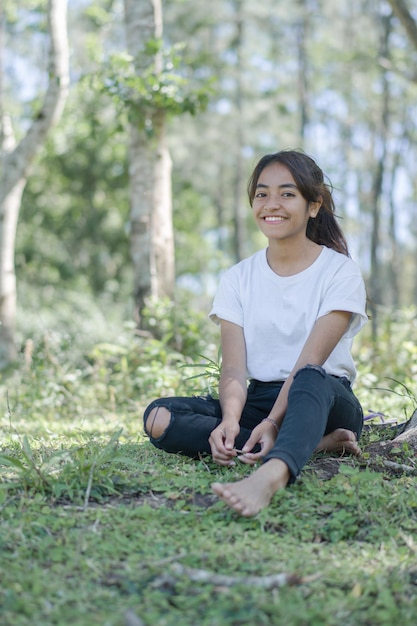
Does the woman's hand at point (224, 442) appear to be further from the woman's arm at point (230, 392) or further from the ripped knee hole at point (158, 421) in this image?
the ripped knee hole at point (158, 421)

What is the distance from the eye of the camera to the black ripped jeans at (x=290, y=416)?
8.82 ft

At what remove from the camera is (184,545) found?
7.68ft

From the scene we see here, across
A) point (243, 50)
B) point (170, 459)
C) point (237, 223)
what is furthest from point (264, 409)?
point (243, 50)

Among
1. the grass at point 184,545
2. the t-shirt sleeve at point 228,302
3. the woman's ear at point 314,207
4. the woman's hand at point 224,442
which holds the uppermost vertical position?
the woman's ear at point 314,207

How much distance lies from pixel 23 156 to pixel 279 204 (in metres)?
5.06

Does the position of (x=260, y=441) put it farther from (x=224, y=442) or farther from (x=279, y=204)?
(x=279, y=204)

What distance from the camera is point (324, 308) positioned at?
3.27 metres

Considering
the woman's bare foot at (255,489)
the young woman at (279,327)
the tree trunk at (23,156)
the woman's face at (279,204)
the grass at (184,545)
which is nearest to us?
the grass at (184,545)

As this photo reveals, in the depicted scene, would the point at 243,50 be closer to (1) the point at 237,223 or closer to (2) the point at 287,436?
(1) the point at 237,223

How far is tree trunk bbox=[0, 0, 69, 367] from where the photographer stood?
7.67 meters

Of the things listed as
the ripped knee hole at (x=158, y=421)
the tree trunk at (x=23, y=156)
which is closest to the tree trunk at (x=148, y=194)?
the tree trunk at (x=23, y=156)

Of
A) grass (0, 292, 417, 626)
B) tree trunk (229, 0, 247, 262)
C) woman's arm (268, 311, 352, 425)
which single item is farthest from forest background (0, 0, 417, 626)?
tree trunk (229, 0, 247, 262)

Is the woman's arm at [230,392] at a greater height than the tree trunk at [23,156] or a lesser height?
lesser

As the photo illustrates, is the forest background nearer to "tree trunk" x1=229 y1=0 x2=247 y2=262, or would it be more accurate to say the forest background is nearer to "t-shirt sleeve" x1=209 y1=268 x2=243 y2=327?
"t-shirt sleeve" x1=209 y1=268 x2=243 y2=327
